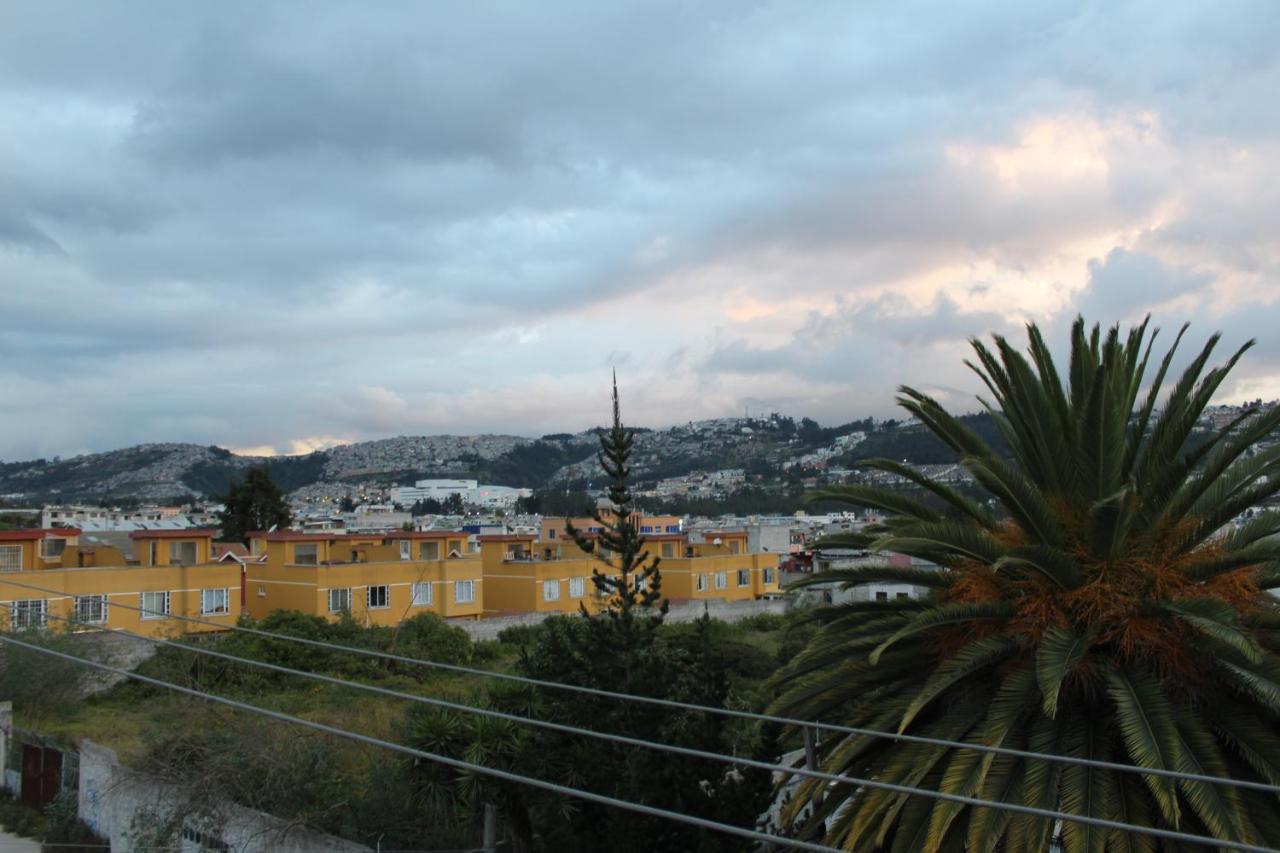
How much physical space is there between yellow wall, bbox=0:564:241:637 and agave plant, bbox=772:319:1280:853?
25934 mm

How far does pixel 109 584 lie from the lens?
31547 millimetres

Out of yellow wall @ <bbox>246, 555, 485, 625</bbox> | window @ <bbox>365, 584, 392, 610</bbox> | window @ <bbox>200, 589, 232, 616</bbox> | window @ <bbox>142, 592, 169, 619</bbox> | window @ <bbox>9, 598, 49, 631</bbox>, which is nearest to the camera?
window @ <bbox>9, 598, 49, 631</bbox>

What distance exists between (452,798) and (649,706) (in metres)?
3.72

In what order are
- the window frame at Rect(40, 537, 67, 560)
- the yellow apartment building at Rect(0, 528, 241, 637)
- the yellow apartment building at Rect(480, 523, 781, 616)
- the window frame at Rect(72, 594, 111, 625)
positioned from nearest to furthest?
the window frame at Rect(72, 594, 111, 625) < the yellow apartment building at Rect(0, 528, 241, 637) < the window frame at Rect(40, 537, 67, 560) < the yellow apartment building at Rect(480, 523, 781, 616)

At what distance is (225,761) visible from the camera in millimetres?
13328

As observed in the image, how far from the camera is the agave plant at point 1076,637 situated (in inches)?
256

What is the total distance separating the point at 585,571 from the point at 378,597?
1055cm

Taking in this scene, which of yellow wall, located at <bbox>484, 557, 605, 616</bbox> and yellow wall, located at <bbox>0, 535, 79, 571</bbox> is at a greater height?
yellow wall, located at <bbox>0, 535, 79, 571</bbox>

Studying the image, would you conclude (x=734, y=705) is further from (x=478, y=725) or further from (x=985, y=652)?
(x=985, y=652)

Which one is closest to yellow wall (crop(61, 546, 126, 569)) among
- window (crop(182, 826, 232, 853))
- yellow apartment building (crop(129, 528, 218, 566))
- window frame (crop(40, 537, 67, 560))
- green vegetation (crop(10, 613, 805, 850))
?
window frame (crop(40, 537, 67, 560))

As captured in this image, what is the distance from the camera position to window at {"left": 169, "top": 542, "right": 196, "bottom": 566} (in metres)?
35.7

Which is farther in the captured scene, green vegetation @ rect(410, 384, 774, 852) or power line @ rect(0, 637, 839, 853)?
green vegetation @ rect(410, 384, 774, 852)

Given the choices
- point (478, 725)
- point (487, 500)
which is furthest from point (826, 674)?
point (487, 500)

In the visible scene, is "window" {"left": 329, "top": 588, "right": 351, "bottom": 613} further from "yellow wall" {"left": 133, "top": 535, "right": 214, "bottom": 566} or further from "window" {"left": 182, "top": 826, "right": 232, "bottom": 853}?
"window" {"left": 182, "top": 826, "right": 232, "bottom": 853}
